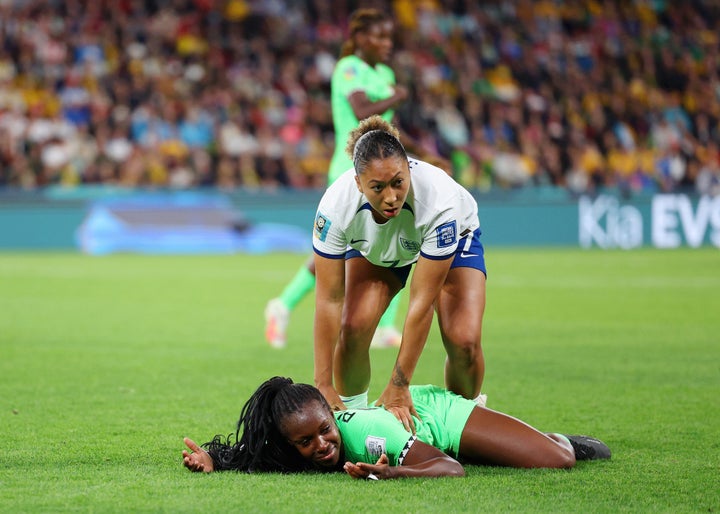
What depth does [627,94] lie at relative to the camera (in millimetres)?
26891

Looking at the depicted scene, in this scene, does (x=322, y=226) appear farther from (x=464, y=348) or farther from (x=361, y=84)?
(x=361, y=84)

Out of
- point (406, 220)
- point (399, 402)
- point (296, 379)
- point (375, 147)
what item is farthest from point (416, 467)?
point (296, 379)

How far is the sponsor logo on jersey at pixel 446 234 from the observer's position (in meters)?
5.30

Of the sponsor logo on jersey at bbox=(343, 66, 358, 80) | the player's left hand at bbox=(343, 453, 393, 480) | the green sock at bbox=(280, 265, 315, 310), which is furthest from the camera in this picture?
the green sock at bbox=(280, 265, 315, 310)

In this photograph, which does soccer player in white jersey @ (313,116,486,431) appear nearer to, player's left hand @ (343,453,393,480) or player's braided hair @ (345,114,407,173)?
player's braided hair @ (345,114,407,173)

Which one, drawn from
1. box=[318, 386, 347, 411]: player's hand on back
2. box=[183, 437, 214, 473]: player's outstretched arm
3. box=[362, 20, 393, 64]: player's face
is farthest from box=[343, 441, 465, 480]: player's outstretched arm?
box=[362, 20, 393, 64]: player's face

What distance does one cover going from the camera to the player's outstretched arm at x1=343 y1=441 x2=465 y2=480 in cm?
477

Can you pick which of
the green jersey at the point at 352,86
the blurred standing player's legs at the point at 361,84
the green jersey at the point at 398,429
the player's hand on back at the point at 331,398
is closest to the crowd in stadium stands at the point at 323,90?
the blurred standing player's legs at the point at 361,84

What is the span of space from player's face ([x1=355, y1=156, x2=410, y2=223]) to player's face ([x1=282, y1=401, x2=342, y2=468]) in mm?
902

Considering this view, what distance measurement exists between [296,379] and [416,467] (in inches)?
119

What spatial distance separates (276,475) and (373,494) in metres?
0.60

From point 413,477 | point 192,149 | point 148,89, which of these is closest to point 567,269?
point 192,149

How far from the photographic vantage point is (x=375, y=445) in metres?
4.91

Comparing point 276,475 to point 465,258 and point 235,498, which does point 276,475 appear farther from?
point 465,258
